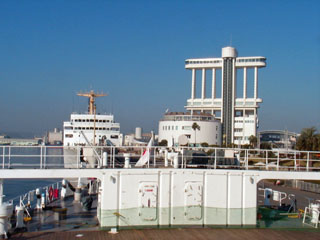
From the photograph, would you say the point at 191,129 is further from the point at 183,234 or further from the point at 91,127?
the point at 183,234

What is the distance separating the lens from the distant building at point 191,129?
119 meters

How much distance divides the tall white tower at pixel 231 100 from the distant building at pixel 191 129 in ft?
21.1

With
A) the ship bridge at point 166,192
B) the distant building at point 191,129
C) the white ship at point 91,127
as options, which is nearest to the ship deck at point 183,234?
the ship bridge at point 166,192

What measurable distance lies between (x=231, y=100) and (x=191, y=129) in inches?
852

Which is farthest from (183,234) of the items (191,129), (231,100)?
(231,100)

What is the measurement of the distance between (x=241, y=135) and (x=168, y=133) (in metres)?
27.4

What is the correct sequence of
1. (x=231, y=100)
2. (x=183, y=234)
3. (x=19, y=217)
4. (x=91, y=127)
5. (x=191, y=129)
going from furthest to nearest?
1. (x=231, y=100)
2. (x=191, y=129)
3. (x=91, y=127)
4. (x=19, y=217)
5. (x=183, y=234)

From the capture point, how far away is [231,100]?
5157 inches

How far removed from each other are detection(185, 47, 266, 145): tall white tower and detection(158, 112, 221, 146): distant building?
6.43m

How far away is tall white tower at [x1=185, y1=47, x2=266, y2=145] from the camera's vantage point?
130250mm

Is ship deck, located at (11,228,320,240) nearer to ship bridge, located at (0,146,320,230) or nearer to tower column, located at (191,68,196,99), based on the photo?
ship bridge, located at (0,146,320,230)

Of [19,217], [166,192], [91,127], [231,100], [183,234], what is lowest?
[183,234]

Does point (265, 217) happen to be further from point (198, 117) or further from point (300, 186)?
point (198, 117)

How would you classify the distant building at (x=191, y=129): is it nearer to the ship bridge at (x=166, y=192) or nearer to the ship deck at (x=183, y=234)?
the ship bridge at (x=166, y=192)
